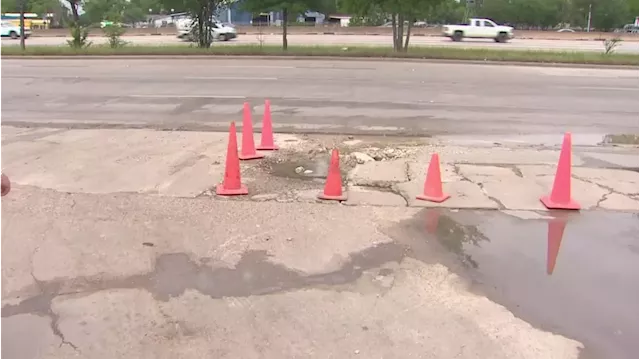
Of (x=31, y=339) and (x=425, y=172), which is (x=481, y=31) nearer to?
(x=425, y=172)

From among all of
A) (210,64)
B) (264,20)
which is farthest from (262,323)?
(264,20)

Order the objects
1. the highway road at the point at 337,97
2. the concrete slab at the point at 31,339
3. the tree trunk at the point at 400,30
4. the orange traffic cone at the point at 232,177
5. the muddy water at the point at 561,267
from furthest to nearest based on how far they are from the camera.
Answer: the tree trunk at the point at 400,30
the highway road at the point at 337,97
the orange traffic cone at the point at 232,177
the muddy water at the point at 561,267
the concrete slab at the point at 31,339

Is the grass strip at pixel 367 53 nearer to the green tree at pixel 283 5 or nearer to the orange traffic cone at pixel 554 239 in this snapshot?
the green tree at pixel 283 5

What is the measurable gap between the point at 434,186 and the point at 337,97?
7.62 meters

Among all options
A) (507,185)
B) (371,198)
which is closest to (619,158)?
(507,185)

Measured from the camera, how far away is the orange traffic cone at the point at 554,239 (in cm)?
471

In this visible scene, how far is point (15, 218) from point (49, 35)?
162 ft

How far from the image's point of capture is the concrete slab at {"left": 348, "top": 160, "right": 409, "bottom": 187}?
6.92 m

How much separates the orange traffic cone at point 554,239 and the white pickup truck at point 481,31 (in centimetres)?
3730

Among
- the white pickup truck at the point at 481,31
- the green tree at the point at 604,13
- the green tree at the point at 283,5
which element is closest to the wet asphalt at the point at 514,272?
the green tree at the point at 283,5

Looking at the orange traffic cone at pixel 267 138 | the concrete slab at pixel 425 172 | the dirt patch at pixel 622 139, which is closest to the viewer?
the concrete slab at pixel 425 172

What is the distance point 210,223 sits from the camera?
553 centimetres

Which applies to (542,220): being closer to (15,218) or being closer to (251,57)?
(15,218)

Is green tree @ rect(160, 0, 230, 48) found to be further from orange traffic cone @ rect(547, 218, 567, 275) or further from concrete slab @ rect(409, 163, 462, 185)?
orange traffic cone @ rect(547, 218, 567, 275)
